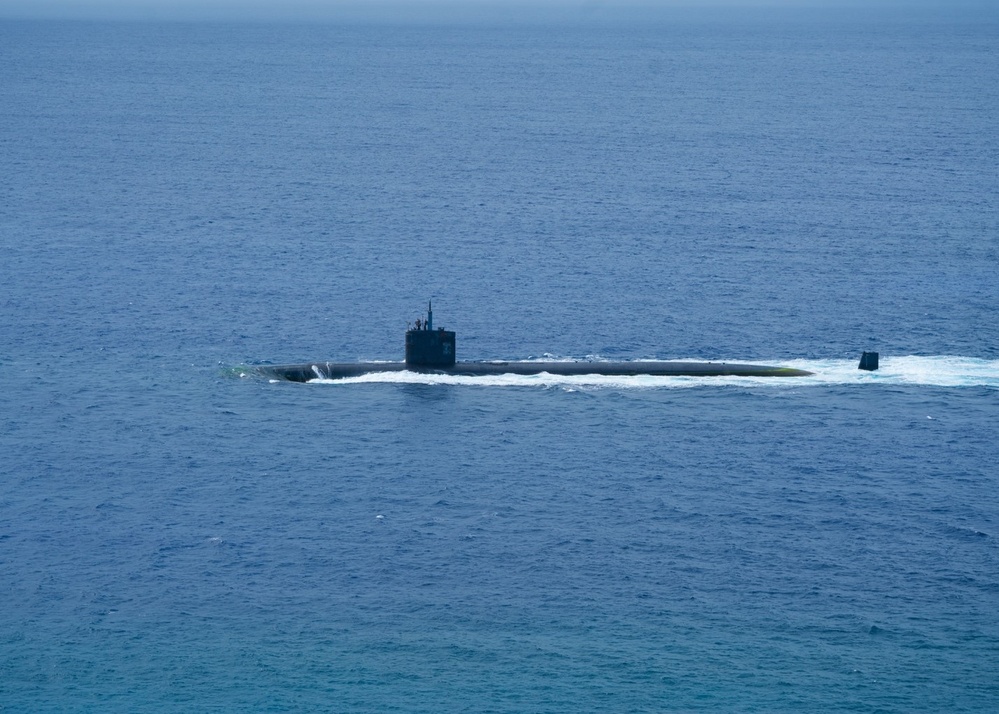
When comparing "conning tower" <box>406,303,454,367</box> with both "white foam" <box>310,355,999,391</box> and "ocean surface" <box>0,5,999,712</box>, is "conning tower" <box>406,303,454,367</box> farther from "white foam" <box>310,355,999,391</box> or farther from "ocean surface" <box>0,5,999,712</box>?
"ocean surface" <box>0,5,999,712</box>

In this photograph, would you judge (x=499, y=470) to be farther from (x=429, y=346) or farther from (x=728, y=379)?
(x=728, y=379)

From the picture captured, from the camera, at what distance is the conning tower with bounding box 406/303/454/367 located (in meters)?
103

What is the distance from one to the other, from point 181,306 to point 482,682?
63.6 metres

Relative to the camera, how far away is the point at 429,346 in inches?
4085

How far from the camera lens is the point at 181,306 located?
121m

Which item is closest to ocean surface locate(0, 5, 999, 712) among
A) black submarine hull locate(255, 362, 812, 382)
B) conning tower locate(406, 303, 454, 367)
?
black submarine hull locate(255, 362, 812, 382)

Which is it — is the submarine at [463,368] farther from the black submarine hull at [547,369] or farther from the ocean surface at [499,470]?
the ocean surface at [499,470]

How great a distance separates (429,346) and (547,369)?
841cm

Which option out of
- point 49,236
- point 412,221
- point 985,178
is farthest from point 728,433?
point 985,178

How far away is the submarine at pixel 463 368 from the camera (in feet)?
339

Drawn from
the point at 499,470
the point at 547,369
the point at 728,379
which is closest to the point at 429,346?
the point at 547,369

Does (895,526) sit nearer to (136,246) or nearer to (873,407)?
(873,407)

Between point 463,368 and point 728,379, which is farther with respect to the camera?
point 463,368

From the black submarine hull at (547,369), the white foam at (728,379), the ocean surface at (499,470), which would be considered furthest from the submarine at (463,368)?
the ocean surface at (499,470)
